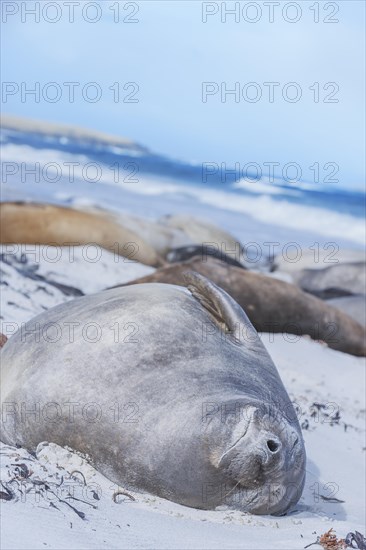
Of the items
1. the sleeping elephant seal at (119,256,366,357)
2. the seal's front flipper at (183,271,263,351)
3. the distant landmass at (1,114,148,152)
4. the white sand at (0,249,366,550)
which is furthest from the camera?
the distant landmass at (1,114,148,152)

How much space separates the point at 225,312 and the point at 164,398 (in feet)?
2.29

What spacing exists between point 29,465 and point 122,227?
23.7ft

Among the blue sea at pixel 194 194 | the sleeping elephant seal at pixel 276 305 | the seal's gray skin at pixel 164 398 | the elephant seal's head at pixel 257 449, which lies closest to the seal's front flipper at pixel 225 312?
the seal's gray skin at pixel 164 398

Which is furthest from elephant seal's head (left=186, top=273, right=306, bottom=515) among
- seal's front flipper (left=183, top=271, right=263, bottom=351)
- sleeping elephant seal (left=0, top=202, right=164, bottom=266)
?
sleeping elephant seal (left=0, top=202, right=164, bottom=266)

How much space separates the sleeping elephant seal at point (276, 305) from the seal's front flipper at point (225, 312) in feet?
8.35

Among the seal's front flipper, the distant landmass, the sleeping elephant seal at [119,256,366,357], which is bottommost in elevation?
the distant landmass

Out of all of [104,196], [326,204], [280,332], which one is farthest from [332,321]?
[326,204]

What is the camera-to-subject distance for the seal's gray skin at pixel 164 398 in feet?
9.93

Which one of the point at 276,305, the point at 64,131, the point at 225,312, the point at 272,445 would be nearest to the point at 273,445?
the point at 272,445

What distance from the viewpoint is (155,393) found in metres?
3.24

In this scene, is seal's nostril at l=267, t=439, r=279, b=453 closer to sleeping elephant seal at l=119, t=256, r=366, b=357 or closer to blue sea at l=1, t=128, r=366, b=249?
sleeping elephant seal at l=119, t=256, r=366, b=357

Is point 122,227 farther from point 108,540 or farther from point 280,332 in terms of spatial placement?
point 108,540

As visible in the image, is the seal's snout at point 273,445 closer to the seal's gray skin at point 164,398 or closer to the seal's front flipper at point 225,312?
the seal's gray skin at point 164,398

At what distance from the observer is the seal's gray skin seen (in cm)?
303
